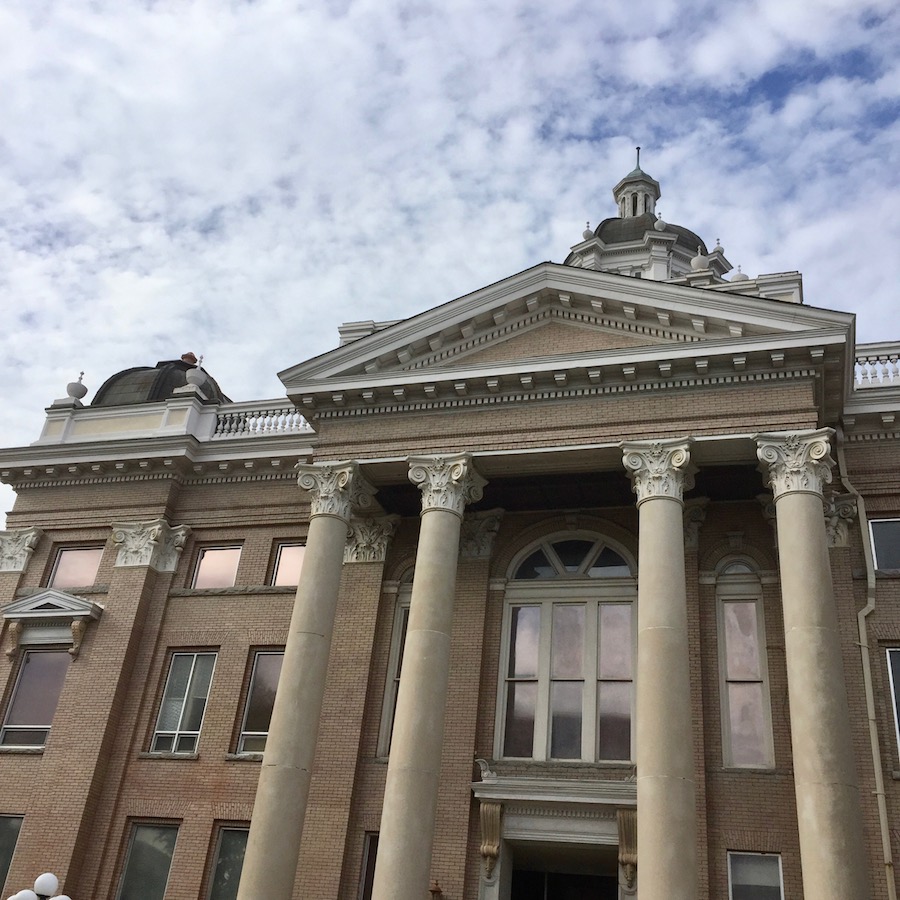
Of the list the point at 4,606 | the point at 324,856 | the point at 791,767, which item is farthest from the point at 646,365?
the point at 4,606

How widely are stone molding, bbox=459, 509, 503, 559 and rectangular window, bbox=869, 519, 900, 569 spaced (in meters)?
7.46

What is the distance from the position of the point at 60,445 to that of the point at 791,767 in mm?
18200

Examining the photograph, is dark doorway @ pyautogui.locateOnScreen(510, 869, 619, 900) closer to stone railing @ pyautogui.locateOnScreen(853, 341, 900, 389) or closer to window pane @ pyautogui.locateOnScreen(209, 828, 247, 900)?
window pane @ pyautogui.locateOnScreen(209, 828, 247, 900)

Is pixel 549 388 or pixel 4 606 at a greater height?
pixel 549 388

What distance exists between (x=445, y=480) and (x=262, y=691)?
662cm

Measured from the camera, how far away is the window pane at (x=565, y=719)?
19.2 meters

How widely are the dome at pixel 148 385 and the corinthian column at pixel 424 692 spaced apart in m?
9.98

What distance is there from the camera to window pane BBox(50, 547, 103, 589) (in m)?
24.3

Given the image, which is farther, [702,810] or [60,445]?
[60,445]

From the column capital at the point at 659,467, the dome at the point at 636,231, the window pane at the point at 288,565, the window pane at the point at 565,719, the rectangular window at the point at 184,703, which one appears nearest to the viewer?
the column capital at the point at 659,467

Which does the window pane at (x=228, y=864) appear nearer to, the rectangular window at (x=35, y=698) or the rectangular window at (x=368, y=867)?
the rectangular window at (x=368, y=867)

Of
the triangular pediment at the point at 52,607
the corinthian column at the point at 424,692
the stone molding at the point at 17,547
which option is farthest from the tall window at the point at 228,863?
the stone molding at the point at 17,547

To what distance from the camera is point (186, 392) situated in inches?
1002

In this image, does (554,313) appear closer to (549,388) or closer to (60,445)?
(549,388)
